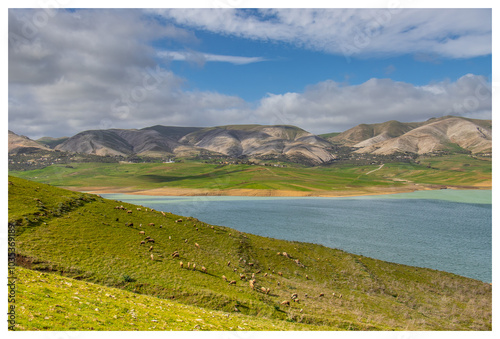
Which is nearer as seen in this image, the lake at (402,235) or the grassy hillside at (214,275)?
the grassy hillside at (214,275)

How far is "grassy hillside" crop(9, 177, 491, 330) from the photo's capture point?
26.2m

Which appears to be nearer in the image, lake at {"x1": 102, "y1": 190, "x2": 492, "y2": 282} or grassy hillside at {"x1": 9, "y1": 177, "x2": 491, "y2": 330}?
grassy hillside at {"x1": 9, "y1": 177, "x2": 491, "y2": 330}

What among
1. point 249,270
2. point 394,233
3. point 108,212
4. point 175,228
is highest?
point 108,212

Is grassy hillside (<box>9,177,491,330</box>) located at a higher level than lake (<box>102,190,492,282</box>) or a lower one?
higher

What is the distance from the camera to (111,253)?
32719 mm

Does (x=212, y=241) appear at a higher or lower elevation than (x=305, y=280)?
higher

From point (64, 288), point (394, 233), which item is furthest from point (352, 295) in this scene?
point (394, 233)

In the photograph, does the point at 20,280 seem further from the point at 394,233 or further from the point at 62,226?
the point at 394,233

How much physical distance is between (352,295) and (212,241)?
2247 centimetres

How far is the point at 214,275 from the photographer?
3494 centimetres

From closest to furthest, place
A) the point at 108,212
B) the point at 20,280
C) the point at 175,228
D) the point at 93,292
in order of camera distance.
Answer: the point at 20,280
the point at 93,292
the point at 108,212
the point at 175,228

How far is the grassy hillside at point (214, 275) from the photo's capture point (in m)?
26.2

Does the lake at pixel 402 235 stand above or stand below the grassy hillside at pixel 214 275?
below

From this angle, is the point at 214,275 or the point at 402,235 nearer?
the point at 214,275
